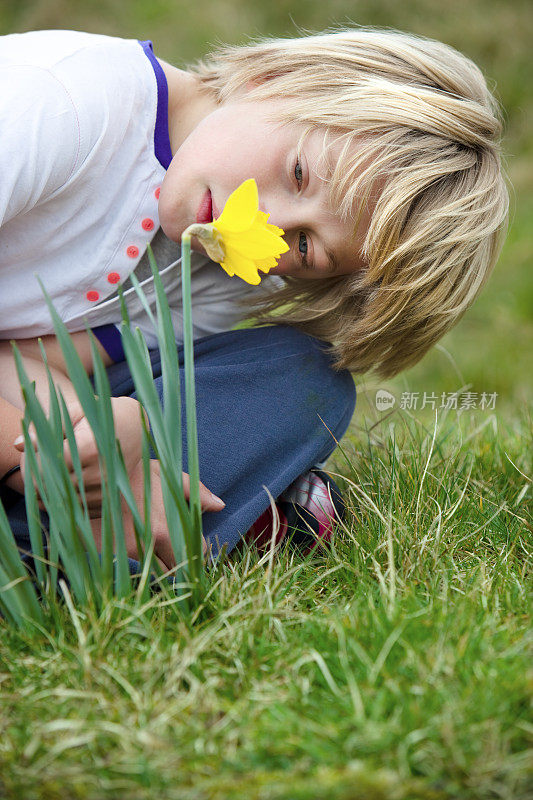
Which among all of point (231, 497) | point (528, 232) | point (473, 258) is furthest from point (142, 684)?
point (528, 232)

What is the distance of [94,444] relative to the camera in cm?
113

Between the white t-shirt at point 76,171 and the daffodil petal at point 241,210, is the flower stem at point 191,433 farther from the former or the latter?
the white t-shirt at point 76,171

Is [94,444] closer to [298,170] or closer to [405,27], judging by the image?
[298,170]

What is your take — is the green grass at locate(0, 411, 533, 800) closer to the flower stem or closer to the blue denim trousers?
the flower stem

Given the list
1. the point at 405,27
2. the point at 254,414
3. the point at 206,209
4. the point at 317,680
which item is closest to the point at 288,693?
the point at 317,680

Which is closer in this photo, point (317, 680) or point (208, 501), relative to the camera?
point (317, 680)

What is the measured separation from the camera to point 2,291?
1.44m

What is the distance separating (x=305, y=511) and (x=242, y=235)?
654 mm

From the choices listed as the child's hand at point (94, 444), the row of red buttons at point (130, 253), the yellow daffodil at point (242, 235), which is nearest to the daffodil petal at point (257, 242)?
the yellow daffodil at point (242, 235)

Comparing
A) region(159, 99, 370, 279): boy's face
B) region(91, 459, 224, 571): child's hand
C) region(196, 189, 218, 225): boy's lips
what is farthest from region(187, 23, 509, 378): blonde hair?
region(91, 459, 224, 571): child's hand

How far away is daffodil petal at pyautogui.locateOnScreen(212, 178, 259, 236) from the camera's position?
98 cm

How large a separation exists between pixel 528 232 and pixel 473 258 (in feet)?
8.86

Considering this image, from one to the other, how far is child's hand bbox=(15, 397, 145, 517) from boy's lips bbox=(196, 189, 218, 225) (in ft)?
1.27

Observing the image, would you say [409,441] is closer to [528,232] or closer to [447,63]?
[447,63]
